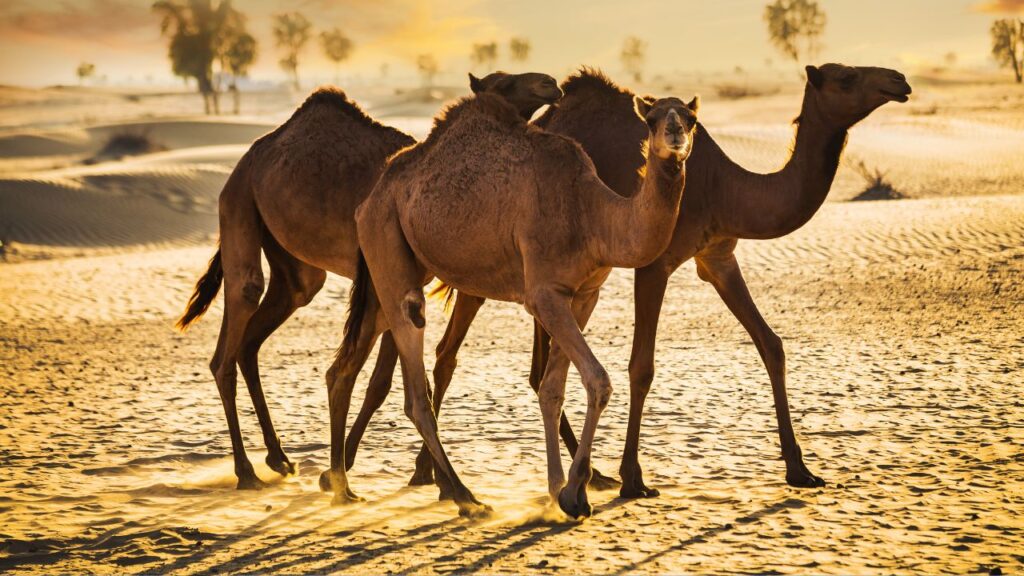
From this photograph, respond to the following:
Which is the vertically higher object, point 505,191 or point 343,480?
point 505,191

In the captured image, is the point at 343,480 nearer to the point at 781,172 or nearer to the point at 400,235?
the point at 400,235

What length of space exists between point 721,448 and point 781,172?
2.19 meters

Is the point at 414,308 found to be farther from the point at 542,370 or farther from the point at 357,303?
the point at 542,370

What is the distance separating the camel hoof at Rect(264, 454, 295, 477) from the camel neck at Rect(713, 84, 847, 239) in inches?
133

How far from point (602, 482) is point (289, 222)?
2676 millimetres

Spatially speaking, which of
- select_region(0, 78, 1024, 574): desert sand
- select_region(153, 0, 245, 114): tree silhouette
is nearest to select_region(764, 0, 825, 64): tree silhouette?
select_region(153, 0, 245, 114): tree silhouette

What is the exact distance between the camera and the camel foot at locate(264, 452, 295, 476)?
7.62 meters

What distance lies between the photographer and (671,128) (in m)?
5.01

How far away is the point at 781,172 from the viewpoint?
21.4 ft

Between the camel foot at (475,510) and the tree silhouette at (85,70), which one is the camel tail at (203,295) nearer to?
the camel foot at (475,510)

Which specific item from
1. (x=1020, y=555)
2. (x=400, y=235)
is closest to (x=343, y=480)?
(x=400, y=235)

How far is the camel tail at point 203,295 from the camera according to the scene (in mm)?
8430

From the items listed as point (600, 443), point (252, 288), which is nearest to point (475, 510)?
point (600, 443)

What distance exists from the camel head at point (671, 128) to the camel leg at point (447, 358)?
2.52 metres
